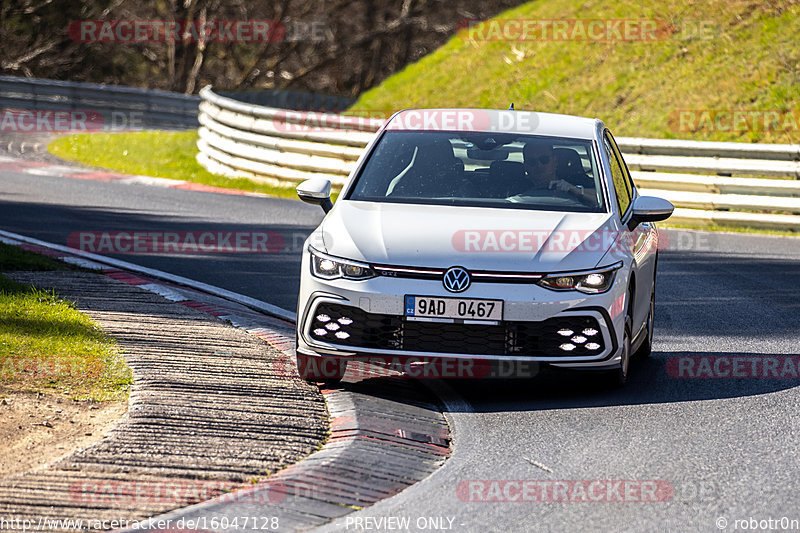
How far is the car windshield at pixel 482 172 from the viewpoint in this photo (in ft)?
25.7

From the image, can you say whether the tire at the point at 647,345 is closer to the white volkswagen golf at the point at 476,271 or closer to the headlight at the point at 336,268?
the white volkswagen golf at the point at 476,271

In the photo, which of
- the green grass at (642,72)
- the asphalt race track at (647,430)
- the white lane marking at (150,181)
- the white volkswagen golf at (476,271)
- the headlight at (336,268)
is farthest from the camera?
the green grass at (642,72)

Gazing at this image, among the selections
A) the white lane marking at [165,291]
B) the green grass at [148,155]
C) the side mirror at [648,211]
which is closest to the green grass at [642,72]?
the green grass at [148,155]

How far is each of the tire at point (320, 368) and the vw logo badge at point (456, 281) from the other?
89cm

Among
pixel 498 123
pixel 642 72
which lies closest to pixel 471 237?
pixel 498 123

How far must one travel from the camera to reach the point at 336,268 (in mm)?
7055

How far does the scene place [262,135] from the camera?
68.2ft

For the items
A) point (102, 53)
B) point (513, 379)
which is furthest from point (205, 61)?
point (513, 379)

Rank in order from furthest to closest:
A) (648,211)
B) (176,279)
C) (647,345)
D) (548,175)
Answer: (176,279) < (647,345) < (548,175) < (648,211)

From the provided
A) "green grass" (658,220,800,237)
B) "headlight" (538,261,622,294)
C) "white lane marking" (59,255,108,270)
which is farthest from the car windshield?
"green grass" (658,220,800,237)

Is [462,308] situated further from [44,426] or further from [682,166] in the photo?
[682,166]

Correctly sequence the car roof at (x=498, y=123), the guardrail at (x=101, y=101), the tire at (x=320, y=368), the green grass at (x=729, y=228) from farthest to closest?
the guardrail at (x=101, y=101), the green grass at (x=729, y=228), the car roof at (x=498, y=123), the tire at (x=320, y=368)

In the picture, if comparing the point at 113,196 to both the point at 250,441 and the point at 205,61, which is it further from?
the point at 205,61

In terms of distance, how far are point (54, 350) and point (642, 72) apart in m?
19.7
